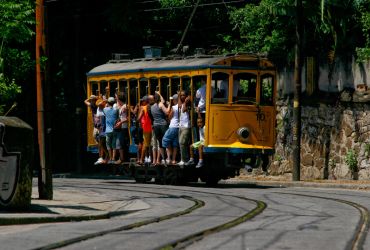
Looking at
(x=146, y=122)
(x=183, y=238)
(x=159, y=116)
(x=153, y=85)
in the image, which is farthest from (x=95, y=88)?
(x=183, y=238)

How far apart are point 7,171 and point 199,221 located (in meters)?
3.18

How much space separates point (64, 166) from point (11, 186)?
23.8 m

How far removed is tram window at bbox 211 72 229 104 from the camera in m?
26.0

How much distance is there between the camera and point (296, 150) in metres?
29.5

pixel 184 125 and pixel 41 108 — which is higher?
pixel 41 108

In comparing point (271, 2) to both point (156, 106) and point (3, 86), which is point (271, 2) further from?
point (3, 86)

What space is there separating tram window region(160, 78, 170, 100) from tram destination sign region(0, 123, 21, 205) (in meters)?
10.9

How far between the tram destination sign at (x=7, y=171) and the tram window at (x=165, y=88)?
35.6ft

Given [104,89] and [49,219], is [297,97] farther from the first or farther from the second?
[49,219]

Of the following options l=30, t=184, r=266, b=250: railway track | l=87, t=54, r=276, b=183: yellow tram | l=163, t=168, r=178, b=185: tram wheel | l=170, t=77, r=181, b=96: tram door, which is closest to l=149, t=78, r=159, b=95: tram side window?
l=87, t=54, r=276, b=183: yellow tram

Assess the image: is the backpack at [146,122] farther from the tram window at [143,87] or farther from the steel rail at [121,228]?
the steel rail at [121,228]

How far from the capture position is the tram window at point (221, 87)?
2603 cm

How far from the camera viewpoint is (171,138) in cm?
2655

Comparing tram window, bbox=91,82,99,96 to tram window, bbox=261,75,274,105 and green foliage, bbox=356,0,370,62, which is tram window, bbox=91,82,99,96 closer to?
tram window, bbox=261,75,274,105
